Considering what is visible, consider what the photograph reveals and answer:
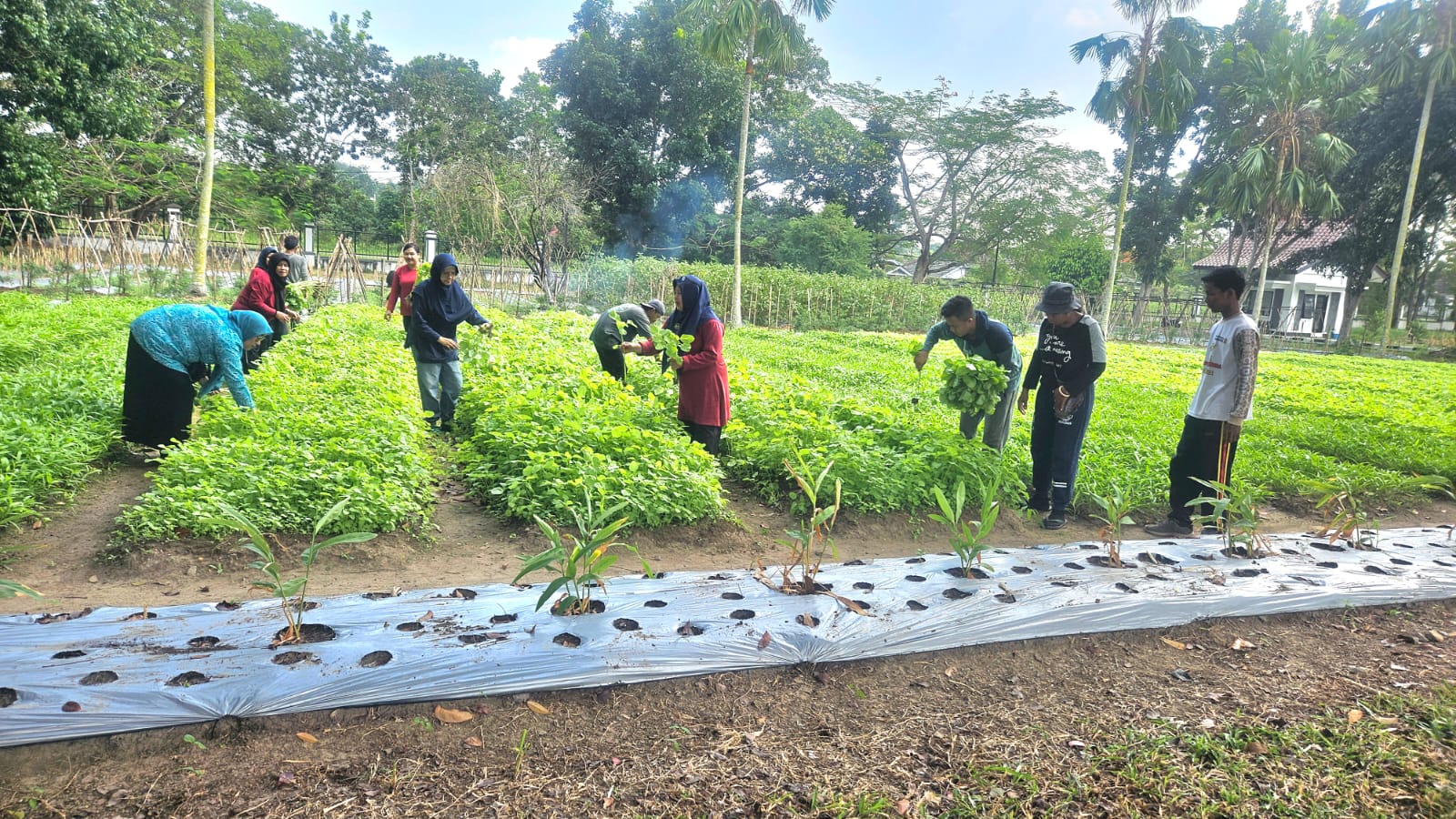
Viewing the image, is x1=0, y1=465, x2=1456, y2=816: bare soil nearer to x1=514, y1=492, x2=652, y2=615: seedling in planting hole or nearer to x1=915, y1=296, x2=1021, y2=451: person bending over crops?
x1=514, y1=492, x2=652, y2=615: seedling in planting hole

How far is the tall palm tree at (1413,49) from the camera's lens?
21.0 m

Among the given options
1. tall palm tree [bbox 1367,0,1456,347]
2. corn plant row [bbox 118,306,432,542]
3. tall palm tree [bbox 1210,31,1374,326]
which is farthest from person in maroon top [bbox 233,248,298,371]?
tall palm tree [bbox 1367,0,1456,347]

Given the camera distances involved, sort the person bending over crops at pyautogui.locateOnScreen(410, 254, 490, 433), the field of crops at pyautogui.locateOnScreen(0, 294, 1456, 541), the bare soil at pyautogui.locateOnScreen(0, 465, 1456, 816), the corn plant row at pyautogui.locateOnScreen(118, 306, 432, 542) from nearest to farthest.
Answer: the bare soil at pyautogui.locateOnScreen(0, 465, 1456, 816) → the corn plant row at pyautogui.locateOnScreen(118, 306, 432, 542) → the field of crops at pyautogui.locateOnScreen(0, 294, 1456, 541) → the person bending over crops at pyautogui.locateOnScreen(410, 254, 490, 433)

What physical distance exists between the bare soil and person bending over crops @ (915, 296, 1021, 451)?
2.16 meters

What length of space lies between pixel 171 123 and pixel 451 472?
27572mm

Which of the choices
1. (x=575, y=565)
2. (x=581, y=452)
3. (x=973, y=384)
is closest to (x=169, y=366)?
(x=581, y=452)

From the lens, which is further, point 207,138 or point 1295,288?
point 1295,288

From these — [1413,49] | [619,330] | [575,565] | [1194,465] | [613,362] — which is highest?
[1413,49]

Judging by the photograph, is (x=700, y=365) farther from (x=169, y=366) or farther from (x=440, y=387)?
(x=169, y=366)

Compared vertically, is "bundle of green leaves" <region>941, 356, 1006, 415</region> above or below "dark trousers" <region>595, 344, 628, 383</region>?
above

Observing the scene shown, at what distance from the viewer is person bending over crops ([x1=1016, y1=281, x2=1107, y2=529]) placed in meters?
4.44

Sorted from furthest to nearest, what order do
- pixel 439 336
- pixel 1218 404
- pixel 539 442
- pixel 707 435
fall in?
1. pixel 439 336
2. pixel 707 435
3. pixel 539 442
4. pixel 1218 404

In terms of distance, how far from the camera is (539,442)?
450 centimetres

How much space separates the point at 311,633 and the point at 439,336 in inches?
141
